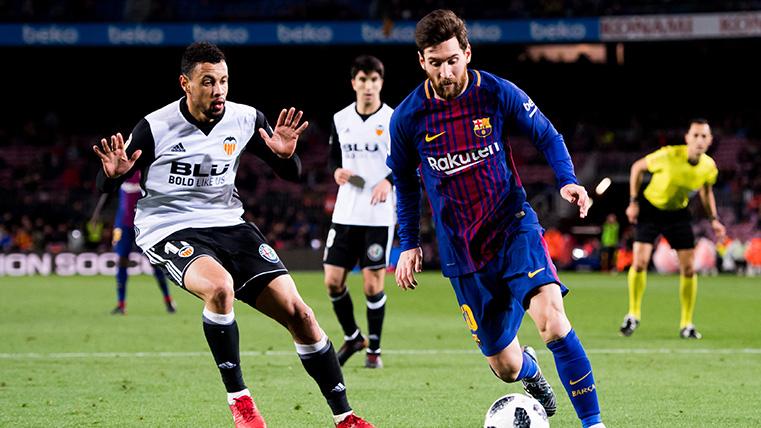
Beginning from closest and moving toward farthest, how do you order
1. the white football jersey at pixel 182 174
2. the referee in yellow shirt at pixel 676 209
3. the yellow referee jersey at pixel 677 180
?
the white football jersey at pixel 182 174, the referee in yellow shirt at pixel 676 209, the yellow referee jersey at pixel 677 180

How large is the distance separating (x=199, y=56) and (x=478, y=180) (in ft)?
5.65

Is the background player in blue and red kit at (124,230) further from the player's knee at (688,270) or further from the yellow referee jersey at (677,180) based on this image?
the player's knee at (688,270)

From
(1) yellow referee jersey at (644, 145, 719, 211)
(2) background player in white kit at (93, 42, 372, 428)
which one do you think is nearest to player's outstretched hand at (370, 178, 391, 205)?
(2) background player in white kit at (93, 42, 372, 428)

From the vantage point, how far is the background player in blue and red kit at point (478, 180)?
5516 mm

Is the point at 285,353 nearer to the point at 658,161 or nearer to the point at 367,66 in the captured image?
the point at 367,66

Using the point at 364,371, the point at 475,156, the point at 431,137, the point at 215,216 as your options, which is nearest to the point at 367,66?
the point at 364,371

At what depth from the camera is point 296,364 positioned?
31.8 ft

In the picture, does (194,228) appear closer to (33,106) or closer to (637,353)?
(637,353)

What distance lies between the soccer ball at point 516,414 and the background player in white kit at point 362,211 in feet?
13.0

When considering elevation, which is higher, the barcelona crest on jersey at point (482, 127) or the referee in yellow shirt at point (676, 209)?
the barcelona crest on jersey at point (482, 127)

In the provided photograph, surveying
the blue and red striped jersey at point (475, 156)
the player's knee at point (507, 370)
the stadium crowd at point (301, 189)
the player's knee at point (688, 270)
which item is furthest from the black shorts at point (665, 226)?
the stadium crowd at point (301, 189)

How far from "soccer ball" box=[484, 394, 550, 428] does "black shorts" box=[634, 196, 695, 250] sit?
7029 mm

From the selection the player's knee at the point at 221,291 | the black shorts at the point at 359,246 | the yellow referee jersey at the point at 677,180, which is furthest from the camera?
the yellow referee jersey at the point at 677,180

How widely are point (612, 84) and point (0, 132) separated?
71.4 ft
